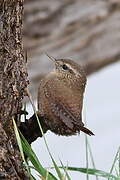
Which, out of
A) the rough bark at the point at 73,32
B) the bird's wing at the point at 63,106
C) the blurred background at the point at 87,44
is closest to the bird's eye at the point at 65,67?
the bird's wing at the point at 63,106

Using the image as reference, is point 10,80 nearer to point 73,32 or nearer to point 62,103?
point 62,103

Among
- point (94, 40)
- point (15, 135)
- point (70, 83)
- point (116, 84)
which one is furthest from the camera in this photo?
point (94, 40)

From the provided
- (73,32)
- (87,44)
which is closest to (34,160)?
(87,44)

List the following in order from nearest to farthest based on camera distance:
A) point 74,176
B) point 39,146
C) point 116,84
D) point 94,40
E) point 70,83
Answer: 1. point 70,83
2. point 74,176
3. point 39,146
4. point 116,84
5. point 94,40

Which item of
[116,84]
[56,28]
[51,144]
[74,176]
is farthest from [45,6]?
[74,176]

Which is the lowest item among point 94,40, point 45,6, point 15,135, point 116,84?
point 15,135

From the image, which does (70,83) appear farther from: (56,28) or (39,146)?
(56,28)

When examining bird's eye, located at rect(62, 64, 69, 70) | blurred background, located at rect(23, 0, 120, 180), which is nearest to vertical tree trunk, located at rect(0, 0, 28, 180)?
bird's eye, located at rect(62, 64, 69, 70)
